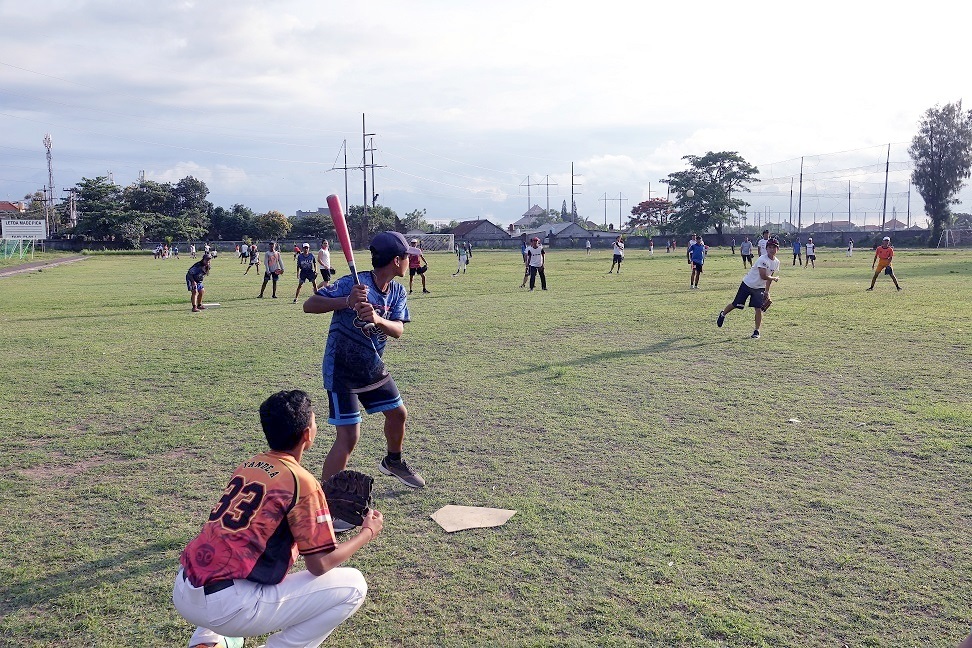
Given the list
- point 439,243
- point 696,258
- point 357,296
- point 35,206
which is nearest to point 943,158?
point 439,243

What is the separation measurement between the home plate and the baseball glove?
1.69 meters

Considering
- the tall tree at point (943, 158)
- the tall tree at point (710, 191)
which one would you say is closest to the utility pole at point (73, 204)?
the tall tree at point (710, 191)

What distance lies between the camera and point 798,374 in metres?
10.3

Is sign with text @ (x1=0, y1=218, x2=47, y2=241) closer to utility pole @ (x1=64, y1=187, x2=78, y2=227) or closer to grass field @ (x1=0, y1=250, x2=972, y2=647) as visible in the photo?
utility pole @ (x1=64, y1=187, x2=78, y2=227)

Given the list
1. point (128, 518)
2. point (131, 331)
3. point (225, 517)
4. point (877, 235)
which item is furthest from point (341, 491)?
point (877, 235)

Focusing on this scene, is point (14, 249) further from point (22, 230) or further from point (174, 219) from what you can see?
point (174, 219)

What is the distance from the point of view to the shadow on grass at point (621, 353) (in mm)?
11062

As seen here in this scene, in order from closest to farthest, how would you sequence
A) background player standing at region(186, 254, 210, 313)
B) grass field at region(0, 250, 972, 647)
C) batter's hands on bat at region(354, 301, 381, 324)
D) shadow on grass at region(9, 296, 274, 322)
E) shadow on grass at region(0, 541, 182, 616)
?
grass field at region(0, 250, 972, 647)
shadow on grass at region(0, 541, 182, 616)
batter's hands on bat at region(354, 301, 381, 324)
shadow on grass at region(9, 296, 274, 322)
background player standing at region(186, 254, 210, 313)

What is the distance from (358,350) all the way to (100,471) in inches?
113

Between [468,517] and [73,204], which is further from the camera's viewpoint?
[73,204]

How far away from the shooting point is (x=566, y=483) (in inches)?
239

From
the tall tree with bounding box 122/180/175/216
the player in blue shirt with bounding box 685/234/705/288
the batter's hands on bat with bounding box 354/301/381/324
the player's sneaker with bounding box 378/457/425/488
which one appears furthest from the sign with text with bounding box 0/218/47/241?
the batter's hands on bat with bounding box 354/301/381/324

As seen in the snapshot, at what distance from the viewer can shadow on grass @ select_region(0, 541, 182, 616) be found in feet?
13.8

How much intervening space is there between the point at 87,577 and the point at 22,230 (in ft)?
229
